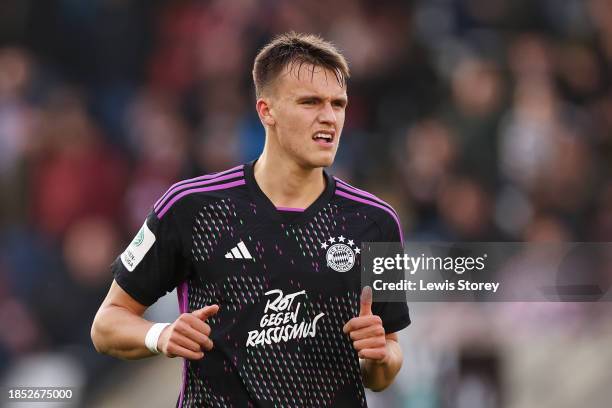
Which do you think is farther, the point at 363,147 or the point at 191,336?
the point at 363,147

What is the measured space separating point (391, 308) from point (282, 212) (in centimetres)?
57

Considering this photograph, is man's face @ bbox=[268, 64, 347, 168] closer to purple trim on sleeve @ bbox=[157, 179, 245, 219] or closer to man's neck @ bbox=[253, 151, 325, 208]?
man's neck @ bbox=[253, 151, 325, 208]

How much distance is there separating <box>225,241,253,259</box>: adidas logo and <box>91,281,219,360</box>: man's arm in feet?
1.09

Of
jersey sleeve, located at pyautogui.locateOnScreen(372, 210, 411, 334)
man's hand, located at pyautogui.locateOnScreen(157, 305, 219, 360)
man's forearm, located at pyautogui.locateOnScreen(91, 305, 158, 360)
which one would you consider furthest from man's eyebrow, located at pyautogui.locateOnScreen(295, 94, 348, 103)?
man's forearm, located at pyautogui.locateOnScreen(91, 305, 158, 360)

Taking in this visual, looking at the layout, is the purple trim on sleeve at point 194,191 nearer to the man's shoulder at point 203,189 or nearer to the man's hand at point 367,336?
the man's shoulder at point 203,189

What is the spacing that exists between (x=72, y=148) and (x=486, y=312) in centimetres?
330

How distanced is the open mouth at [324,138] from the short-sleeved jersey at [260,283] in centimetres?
23

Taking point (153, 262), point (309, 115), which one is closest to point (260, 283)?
point (153, 262)

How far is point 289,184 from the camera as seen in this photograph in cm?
396

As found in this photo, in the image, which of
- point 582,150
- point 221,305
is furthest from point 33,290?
point 582,150

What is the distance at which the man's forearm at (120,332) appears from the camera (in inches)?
149

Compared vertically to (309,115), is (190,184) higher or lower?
lower

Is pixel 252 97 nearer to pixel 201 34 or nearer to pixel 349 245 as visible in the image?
pixel 201 34

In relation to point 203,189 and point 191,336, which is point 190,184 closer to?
point 203,189
